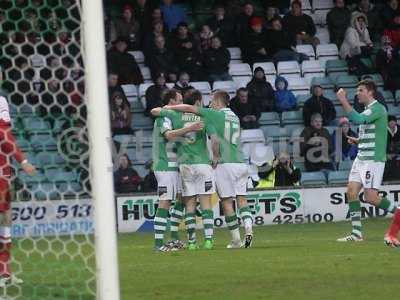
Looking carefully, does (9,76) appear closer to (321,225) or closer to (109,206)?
(109,206)

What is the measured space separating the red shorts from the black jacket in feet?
38.3

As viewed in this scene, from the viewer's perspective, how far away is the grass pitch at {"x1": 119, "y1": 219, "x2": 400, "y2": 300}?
34.0ft

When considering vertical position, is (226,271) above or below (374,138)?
below

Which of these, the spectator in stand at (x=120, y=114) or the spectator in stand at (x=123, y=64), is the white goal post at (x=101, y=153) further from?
the spectator in stand at (x=123, y=64)

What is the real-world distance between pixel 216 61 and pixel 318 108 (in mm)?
2119

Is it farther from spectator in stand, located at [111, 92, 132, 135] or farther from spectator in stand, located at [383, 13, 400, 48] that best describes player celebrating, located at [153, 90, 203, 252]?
spectator in stand, located at [383, 13, 400, 48]

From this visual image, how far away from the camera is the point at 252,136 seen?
21891 mm

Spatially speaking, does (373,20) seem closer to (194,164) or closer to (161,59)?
Result: (161,59)

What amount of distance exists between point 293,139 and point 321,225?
7.67 ft

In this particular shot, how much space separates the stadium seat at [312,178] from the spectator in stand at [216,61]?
2.65 metres

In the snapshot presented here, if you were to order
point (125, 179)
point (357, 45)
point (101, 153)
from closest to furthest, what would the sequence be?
point (101, 153) < point (125, 179) < point (357, 45)

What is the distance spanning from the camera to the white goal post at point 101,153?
302 inches

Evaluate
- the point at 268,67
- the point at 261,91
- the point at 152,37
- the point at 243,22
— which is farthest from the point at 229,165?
the point at 243,22

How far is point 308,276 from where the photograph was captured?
11.5 meters
